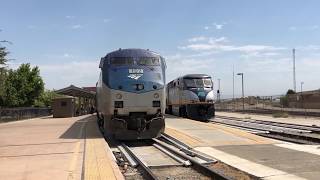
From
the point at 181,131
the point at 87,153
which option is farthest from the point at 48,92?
the point at 87,153

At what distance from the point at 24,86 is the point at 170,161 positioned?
167ft

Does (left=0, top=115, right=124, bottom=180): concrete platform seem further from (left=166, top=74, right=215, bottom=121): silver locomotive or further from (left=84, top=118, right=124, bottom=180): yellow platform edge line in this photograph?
(left=166, top=74, right=215, bottom=121): silver locomotive

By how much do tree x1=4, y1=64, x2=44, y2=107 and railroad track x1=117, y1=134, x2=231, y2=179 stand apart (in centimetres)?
4123

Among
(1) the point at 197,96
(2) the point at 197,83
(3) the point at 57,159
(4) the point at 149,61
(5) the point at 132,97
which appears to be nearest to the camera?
(3) the point at 57,159

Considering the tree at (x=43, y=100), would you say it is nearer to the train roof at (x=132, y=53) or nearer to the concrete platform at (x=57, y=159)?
the train roof at (x=132, y=53)

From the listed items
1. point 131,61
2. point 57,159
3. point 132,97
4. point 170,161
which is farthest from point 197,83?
point 57,159

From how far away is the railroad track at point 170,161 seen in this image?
12373mm

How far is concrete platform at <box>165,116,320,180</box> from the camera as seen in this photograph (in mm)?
11773

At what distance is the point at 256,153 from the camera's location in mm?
15102

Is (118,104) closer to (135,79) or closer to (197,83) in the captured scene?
(135,79)

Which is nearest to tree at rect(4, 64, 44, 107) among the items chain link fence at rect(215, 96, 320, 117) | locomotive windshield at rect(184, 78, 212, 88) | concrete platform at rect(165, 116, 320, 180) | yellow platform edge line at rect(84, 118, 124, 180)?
chain link fence at rect(215, 96, 320, 117)

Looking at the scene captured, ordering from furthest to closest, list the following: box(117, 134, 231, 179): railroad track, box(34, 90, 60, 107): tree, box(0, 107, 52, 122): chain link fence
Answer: box(34, 90, 60, 107): tree → box(0, 107, 52, 122): chain link fence → box(117, 134, 231, 179): railroad track

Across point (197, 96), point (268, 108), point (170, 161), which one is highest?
point (197, 96)

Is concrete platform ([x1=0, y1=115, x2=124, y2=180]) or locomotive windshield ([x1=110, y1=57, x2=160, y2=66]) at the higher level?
locomotive windshield ([x1=110, y1=57, x2=160, y2=66])
